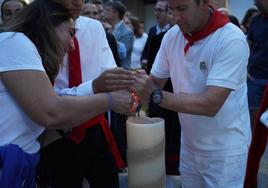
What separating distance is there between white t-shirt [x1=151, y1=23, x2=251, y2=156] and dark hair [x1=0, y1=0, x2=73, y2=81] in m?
0.71

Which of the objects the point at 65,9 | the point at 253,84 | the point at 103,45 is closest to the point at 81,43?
the point at 103,45

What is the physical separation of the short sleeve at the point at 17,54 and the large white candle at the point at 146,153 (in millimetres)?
589

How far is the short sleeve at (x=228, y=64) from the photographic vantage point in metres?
2.08

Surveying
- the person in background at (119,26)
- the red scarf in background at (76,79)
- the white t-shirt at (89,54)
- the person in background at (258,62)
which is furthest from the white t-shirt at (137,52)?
the red scarf in background at (76,79)

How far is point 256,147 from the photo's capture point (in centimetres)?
222

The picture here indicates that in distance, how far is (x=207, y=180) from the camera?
7.72ft

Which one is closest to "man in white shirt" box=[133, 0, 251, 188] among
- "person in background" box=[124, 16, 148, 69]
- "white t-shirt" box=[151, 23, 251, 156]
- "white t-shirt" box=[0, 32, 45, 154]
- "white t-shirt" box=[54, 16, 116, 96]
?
"white t-shirt" box=[151, 23, 251, 156]

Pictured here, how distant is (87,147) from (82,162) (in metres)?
0.10

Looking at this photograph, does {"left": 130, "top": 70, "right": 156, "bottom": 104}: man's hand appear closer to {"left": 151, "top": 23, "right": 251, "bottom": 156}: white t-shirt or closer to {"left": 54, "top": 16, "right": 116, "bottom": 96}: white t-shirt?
{"left": 151, "top": 23, "right": 251, "bottom": 156}: white t-shirt

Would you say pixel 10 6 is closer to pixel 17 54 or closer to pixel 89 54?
pixel 89 54

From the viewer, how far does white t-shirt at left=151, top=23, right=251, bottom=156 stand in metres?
2.10

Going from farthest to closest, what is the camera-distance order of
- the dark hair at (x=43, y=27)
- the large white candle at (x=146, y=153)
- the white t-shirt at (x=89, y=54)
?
the white t-shirt at (x=89, y=54) < the large white candle at (x=146, y=153) < the dark hair at (x=43, y=27)

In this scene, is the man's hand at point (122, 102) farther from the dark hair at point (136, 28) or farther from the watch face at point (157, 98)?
the dark hair at point (136, 28)

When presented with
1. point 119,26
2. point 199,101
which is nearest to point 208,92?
point 199,101
